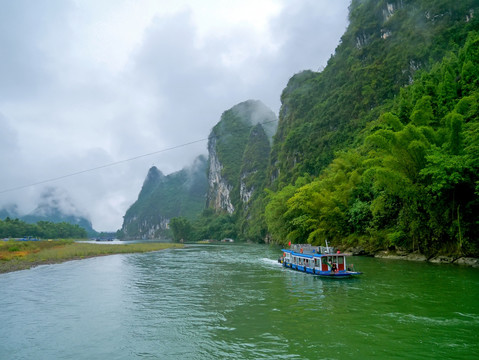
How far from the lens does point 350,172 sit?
42.8 meters

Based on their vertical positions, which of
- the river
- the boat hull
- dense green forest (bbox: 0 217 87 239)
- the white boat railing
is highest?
dense green forest (bbox: 0 217 87 239)

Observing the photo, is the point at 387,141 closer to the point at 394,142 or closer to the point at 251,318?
the point at 394,142

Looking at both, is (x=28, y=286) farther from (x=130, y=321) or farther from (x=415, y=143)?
(x=415, y=143)

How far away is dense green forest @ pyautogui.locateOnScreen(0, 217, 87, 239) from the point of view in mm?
110312

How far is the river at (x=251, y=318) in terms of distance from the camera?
978 cm

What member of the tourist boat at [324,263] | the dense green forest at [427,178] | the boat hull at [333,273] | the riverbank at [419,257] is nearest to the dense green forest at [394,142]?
the dense green forest at [427,178]

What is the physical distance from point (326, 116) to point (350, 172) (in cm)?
4805

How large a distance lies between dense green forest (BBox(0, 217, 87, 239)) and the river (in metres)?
109

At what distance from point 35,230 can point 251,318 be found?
431ft

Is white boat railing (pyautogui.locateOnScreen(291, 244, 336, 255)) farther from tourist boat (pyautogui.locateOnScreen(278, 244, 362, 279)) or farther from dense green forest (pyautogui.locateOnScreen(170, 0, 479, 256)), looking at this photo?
dense green forest (pyautogui.locateOnScreen(170, 0, 479, 256))

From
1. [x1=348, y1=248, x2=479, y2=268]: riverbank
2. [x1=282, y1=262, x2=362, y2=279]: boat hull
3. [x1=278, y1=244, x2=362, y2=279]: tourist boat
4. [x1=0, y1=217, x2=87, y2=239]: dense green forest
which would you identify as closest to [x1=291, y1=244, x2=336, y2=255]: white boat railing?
[x1=278, y1=244, x2=362, y2=279]: tourist boat

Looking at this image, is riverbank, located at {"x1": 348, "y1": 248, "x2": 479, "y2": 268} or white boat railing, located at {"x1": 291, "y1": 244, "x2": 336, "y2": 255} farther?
white boat railing, located at {"x1": 291, "y1": 244, "x2": 336, "y2": 255}

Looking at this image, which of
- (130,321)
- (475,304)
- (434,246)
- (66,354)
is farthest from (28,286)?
(434,246)

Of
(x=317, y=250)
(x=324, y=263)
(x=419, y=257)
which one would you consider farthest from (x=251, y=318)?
(x=419, y=257)
